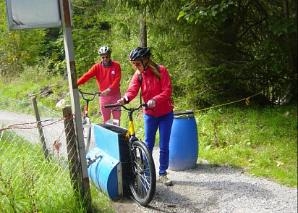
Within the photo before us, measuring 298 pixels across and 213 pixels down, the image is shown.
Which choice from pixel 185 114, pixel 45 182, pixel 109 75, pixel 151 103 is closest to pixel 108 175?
pixel 45 182

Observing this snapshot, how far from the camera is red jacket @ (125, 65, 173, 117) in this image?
4930 millimetres

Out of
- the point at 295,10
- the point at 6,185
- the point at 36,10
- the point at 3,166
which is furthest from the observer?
the point at 3,166

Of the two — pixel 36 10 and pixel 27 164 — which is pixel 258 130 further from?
pixel 27 164

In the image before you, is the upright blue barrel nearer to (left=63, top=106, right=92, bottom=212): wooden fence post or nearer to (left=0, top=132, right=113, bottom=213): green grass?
(left=0, top=132, right=113, bottom=213): green grass

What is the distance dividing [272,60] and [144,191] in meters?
3.67

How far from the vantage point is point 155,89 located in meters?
5.03

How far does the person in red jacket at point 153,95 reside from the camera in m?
4.85

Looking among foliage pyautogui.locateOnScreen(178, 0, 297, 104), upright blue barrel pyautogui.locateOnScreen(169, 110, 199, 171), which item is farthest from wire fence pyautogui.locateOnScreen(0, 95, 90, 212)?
foliage pyautogui.locateOnScreen(178, 0, 297, 104)

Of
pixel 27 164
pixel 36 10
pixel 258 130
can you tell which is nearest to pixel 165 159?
pixel 27 164

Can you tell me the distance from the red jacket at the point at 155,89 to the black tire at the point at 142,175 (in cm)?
51

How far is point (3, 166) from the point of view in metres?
5.09

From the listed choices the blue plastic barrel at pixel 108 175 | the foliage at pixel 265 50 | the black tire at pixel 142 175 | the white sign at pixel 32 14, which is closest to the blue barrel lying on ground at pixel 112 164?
the blue plastic barrel at pixel 108 175

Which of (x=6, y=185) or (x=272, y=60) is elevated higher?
(x=272, y=60)

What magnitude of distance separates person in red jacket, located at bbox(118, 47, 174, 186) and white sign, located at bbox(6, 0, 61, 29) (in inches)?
40.0
